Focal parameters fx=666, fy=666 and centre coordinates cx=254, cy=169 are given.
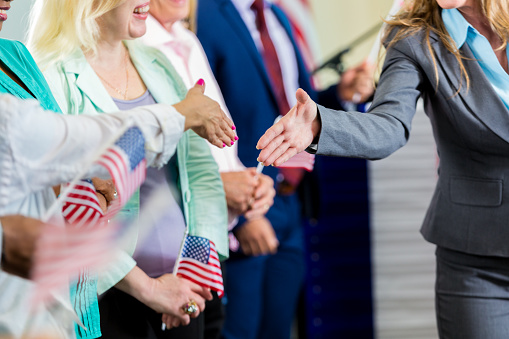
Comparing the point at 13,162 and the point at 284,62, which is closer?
the point at 13,162

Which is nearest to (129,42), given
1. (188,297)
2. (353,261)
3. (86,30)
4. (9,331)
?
(86,30)

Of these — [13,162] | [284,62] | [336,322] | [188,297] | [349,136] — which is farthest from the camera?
[336,322]

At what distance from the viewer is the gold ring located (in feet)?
4.90

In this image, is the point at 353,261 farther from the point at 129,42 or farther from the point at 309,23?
the point at 129,42

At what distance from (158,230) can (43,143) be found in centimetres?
54

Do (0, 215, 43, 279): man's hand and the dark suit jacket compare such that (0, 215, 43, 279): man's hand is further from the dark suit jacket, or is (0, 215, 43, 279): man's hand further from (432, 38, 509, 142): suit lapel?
the dark suit jacket

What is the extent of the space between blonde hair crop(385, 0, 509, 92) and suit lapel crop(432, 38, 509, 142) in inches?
0.6

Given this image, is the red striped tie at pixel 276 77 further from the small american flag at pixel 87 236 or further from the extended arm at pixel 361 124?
the small american flag at pixel 87 236

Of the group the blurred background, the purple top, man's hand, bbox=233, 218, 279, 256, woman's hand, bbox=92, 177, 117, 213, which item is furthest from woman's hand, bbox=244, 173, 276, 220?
the blurred background

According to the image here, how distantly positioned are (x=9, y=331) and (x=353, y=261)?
7.34 feet

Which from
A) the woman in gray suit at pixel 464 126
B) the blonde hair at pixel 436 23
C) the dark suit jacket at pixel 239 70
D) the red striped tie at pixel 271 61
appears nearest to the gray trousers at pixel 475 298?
the woman in gray suit at pixel 464 126

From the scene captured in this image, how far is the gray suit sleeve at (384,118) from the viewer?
133cm

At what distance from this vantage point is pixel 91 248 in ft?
3.34

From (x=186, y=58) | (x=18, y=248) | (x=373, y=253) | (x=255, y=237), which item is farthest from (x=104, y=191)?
(x=373, y=253)
